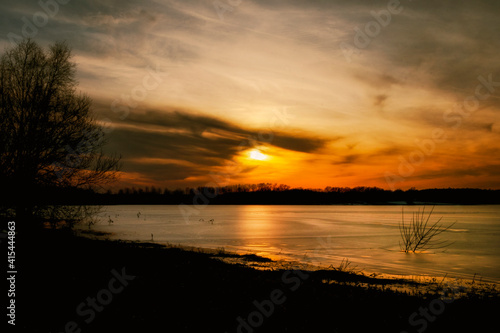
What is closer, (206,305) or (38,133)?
(206,305)

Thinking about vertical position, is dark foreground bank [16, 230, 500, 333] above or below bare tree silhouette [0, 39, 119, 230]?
below

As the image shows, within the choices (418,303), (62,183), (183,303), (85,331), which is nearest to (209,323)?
(183,303)

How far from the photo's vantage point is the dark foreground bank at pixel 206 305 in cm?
870

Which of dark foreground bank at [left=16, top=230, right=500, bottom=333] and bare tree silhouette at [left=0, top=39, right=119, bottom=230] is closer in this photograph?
dark foreground bank at [left=16, top=230, right=500, bottom=333]

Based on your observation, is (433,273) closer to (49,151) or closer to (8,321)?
(8,321)

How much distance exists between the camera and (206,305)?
392 inches

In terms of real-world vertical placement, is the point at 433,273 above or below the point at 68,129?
below

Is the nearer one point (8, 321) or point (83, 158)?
point (8, 321)

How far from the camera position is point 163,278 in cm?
1309

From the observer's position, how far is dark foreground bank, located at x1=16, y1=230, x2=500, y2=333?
8.70 meters

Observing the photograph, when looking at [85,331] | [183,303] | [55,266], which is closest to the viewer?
[85,331]

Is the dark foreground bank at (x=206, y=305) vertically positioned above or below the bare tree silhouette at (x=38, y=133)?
below

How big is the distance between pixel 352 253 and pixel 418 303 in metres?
24.4

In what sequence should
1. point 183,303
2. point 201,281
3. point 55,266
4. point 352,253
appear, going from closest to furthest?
1. point 183,303
2. point 201,281
3. point 55,266
4. point 352,253
